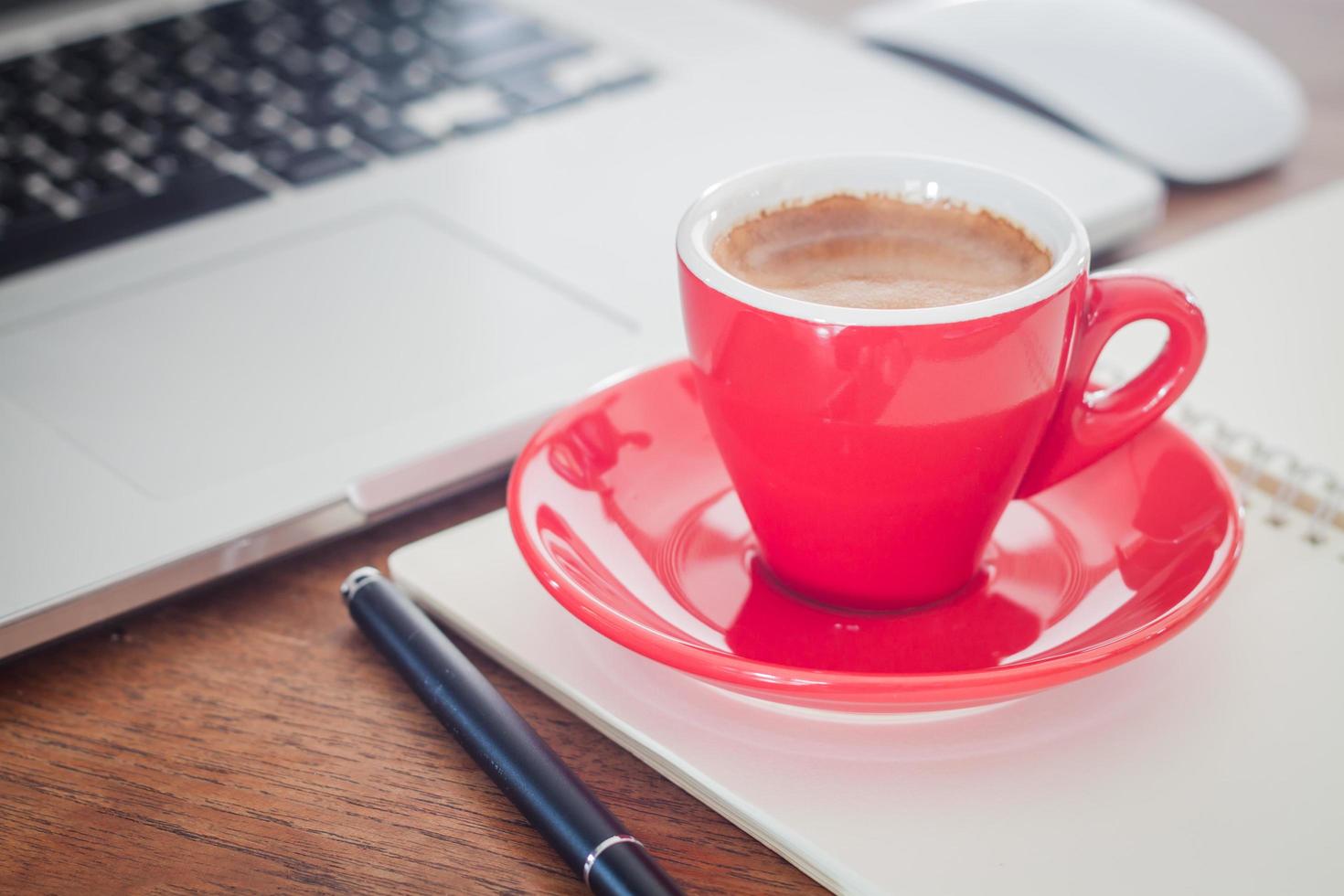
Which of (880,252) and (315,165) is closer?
(880,252)

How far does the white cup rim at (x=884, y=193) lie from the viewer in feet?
1.38

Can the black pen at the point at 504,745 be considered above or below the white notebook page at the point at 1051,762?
below

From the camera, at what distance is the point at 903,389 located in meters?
0.43

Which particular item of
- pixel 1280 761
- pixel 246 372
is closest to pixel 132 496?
pixel 246 372

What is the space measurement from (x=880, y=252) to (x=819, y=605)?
0.14 meters

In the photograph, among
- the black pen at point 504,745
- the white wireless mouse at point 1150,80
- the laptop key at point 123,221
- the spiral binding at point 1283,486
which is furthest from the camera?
the white wireless mouse at point 1150,80

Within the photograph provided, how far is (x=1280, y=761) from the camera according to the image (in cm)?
42

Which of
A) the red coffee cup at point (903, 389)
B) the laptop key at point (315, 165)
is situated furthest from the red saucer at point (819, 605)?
the laptop key at point (315, 165)

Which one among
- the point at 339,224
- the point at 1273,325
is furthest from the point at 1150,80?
the point at 339,224

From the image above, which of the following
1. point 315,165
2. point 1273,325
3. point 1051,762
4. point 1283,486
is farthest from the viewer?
point 315,165

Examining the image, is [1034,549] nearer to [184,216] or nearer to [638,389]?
[638,389]

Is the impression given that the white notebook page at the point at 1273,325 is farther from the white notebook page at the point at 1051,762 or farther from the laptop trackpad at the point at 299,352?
the laptop trackpad at the point at 299,352

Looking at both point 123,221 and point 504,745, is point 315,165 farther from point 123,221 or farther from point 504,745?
point 504,745

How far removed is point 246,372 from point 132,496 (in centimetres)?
10
